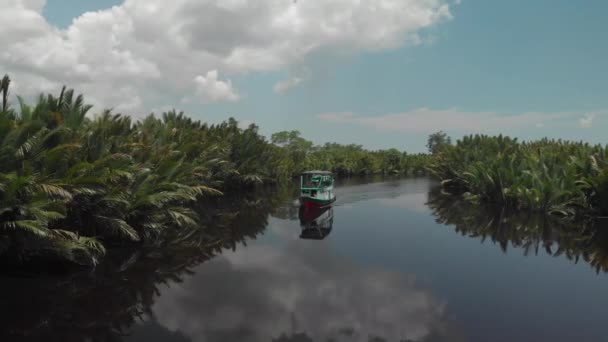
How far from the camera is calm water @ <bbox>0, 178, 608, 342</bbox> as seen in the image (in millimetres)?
7469

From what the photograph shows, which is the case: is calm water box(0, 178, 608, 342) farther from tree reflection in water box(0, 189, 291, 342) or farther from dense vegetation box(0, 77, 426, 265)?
dense vegetation box(0, 77, 426, 265)

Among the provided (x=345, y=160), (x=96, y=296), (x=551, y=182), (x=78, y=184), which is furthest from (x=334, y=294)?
(x=345, y=160)

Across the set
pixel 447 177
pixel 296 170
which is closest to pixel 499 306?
pixel 447 177

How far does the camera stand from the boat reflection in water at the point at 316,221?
18.3m

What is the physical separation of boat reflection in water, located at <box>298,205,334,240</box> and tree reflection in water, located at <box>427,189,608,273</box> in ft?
21.8

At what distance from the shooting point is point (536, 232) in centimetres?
1777

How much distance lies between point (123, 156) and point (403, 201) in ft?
86.7

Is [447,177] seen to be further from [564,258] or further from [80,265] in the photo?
[80,265]

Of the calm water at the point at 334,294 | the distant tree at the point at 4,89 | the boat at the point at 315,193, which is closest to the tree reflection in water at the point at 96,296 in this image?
the calm water at the point at 334,294

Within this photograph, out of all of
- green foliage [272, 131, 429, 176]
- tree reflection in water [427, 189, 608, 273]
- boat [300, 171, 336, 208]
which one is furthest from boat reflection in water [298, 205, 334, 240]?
green foliage [272, 131, 429, 176]

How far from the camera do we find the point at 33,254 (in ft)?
32.4

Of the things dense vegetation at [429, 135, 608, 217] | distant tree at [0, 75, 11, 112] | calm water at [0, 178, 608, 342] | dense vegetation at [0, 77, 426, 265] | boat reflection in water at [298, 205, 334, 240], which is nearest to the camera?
calm water at [0, 178, 608, 342]

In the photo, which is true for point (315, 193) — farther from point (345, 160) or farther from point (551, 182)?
point (345, 160)

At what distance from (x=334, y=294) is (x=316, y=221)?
12346mm
